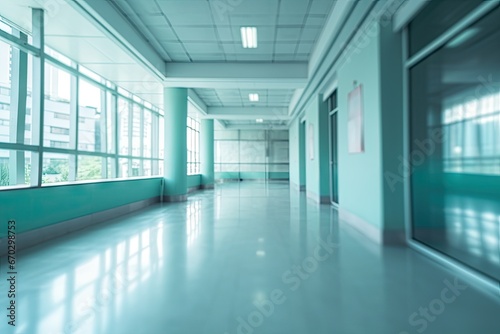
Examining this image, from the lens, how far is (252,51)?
8.37 m

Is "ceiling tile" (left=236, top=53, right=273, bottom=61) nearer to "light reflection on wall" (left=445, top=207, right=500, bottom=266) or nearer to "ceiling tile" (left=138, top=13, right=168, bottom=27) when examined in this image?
"ceiling tile" (left=138, top=13, right=168, bottom=27)

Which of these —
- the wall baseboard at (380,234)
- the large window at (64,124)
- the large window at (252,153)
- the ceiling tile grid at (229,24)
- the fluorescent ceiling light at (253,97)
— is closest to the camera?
the wall baseboard at (380,234)

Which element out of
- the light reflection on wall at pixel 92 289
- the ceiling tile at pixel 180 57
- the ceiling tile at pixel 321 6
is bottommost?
the light reflection on wall at pixel 92 289

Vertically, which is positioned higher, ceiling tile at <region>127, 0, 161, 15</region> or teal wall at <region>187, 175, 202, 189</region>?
ceiling tile at <region>127, 0, 161, 15</region>

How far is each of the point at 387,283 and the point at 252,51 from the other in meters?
7.34

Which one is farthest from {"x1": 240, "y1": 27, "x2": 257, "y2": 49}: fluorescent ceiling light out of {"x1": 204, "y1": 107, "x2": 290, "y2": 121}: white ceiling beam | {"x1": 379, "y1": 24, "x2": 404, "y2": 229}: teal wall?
{"x1": 204, "y1": 107, "x2": 290, "y2": 121}: white ceiling beam

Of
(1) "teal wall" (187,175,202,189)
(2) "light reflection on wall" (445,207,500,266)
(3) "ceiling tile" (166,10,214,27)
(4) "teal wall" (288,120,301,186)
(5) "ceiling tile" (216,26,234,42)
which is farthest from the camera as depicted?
(4) "teal wall" (288,120,301,186)

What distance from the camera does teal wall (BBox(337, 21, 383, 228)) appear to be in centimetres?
486

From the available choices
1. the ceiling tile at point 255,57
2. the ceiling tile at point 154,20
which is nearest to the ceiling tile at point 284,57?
the ceiling tile at point 255,57

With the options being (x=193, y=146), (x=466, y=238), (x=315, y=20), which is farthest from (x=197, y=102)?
(x=466, y=238)

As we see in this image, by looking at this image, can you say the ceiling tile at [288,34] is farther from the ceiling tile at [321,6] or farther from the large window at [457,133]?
the large window at [457,133]

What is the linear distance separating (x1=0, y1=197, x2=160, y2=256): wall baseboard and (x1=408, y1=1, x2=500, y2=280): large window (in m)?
6.60

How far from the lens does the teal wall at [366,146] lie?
486 centimetres

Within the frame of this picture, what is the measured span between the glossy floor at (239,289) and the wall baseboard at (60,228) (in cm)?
32
